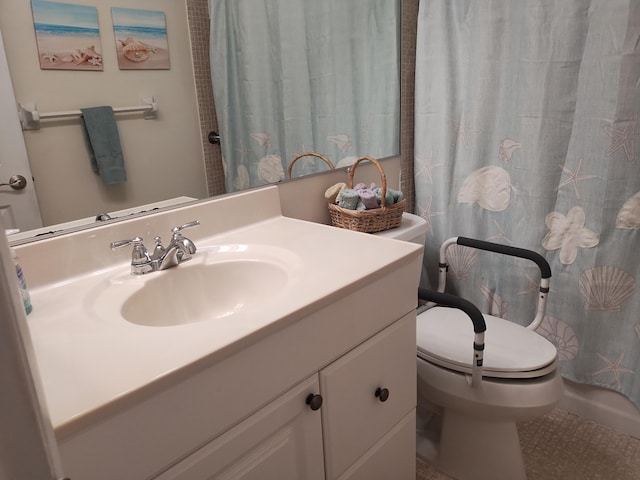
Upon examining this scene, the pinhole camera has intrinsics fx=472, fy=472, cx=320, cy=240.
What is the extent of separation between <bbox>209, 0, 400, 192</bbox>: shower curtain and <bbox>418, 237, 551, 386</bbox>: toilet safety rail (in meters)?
0.47

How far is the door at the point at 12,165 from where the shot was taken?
3.07 ft

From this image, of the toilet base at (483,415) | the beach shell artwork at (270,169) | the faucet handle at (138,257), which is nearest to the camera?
the faucet handle at (138,257)

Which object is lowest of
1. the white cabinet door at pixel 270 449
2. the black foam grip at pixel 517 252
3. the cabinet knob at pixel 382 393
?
the cabinet knob at pixel 382 393

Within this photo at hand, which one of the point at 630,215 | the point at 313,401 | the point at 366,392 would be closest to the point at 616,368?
the point at 630,215

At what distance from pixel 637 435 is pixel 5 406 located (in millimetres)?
Answer: 1964

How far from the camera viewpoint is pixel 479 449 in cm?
147

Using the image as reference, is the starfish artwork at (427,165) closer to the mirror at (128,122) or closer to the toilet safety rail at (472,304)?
the toilet safety rail at (472,304)

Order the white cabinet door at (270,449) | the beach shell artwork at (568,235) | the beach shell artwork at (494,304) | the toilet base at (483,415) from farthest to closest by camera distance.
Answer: the beach shell artwork at (494,304) → the beach shell artwork at (568,235) → the toilet base at (483,415) → the white cabinet door at (270,449)

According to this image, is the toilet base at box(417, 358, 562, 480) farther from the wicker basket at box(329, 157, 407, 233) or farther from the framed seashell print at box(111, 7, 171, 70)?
the framed seashell print at box(111, 7, 171, 70)

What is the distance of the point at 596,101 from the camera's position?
1.42m

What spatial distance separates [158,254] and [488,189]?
1.17 metres

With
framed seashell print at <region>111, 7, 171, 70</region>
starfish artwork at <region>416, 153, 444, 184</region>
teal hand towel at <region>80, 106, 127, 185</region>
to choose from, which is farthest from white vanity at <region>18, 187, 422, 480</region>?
starfish artwork at <region>416, 153, 444, 184</region>

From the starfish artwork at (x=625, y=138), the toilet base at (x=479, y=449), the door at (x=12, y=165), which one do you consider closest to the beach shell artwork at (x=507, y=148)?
the starfish artwork at (x=625, y=138)

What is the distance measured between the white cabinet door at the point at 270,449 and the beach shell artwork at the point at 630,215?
112 cm
